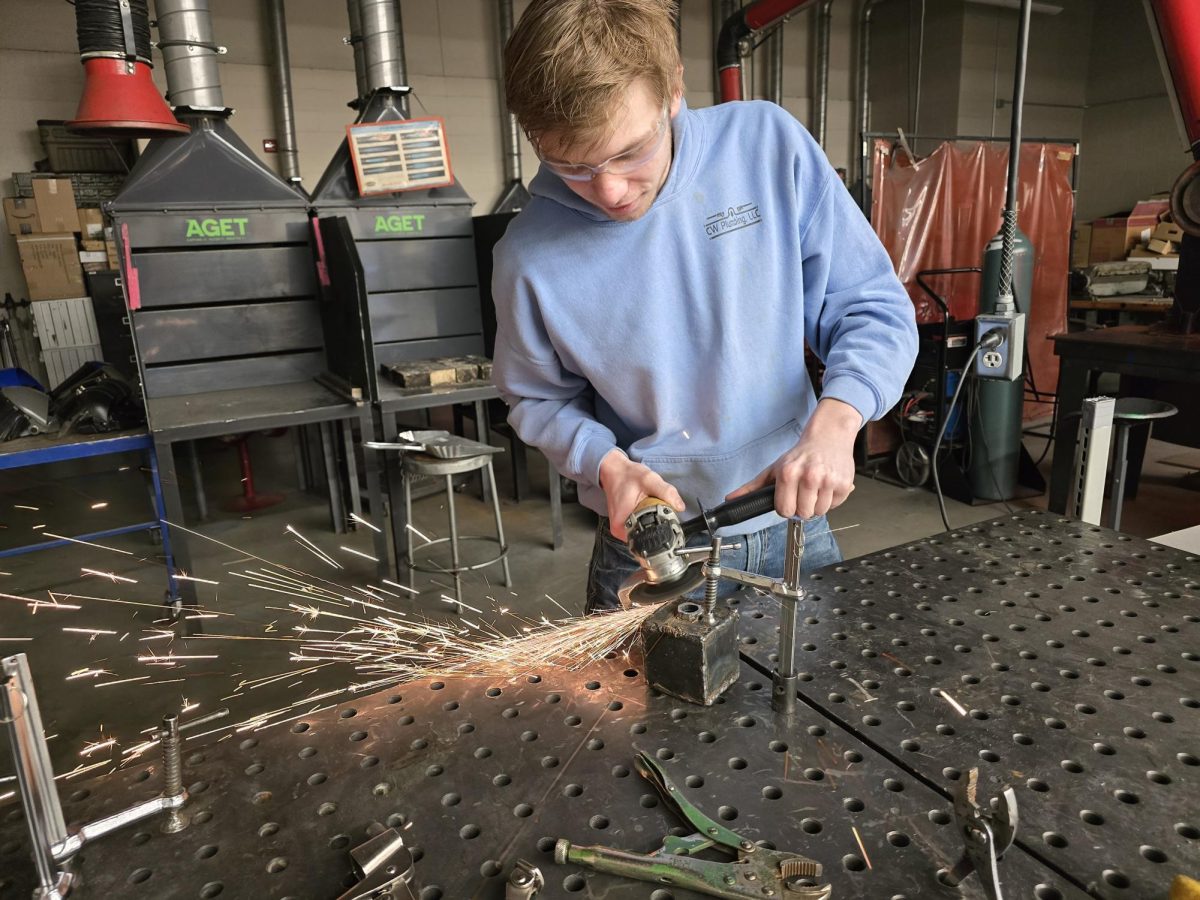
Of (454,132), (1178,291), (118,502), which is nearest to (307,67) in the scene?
(454,132)

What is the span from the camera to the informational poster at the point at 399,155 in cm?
431

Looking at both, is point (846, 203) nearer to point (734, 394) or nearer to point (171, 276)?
point (734, 394)

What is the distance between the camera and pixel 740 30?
520 cm

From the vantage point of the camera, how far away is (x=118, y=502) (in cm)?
532

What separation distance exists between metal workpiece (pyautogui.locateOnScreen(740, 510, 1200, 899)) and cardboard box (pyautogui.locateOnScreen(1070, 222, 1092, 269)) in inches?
318

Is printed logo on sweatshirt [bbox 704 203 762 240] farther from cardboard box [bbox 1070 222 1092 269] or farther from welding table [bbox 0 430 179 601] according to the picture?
cardboard box [bbox 1070 222 1092 269]

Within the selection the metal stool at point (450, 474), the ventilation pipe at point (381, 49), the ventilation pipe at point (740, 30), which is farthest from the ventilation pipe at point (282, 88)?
the metal stool at point (450, 474)

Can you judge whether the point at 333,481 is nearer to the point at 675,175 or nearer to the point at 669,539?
the point at 675,175

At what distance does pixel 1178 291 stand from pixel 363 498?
14.6 feet

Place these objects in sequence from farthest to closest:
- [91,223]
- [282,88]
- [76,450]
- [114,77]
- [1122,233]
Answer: [1122,233]
[282,88]
[91,223]
[114,77]
[76,450]

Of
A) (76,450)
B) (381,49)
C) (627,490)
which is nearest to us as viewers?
(627,490)

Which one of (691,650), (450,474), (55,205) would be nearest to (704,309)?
(691,650)

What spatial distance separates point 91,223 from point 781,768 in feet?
24.0

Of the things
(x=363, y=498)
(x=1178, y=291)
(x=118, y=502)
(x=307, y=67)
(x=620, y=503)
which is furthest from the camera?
(x=307, y=67)
